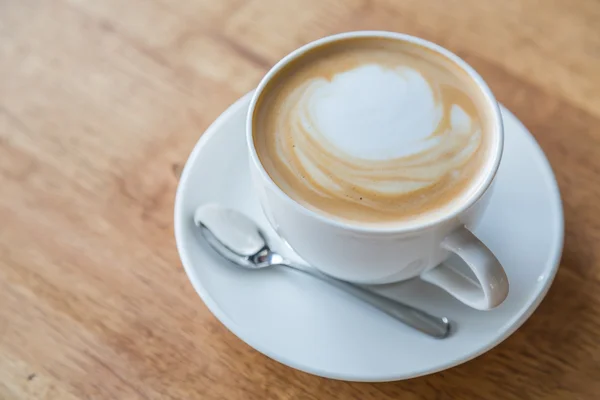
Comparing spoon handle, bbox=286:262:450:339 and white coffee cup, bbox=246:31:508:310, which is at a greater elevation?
white coffee cup, bbox=246:31:508:310

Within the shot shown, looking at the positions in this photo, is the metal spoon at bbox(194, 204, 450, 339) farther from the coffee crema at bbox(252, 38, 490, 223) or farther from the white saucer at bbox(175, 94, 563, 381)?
the coffee crema at bbox(252, 38, 490, 223)

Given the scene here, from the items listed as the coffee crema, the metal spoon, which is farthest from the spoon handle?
the coffee crema

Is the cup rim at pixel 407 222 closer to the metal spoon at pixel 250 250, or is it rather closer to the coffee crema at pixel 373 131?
the coffee crema at pixel 373 131

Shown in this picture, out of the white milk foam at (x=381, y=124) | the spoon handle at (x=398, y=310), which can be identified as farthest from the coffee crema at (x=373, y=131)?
the spoon handle at (x=398, y=310)

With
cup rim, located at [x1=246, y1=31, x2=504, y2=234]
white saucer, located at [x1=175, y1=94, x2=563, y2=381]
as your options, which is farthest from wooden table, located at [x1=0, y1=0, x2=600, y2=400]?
cup rim, located at [x1=246, y1=31, x2=504, y2=234]

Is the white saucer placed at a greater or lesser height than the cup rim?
lesser

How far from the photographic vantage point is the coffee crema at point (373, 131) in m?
0.54

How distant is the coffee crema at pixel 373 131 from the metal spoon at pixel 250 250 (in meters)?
0.11

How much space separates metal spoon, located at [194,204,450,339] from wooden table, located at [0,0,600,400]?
2.5 inches

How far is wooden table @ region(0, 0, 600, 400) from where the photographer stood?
0.61 m

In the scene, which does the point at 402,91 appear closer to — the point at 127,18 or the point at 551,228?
the point at 551,228

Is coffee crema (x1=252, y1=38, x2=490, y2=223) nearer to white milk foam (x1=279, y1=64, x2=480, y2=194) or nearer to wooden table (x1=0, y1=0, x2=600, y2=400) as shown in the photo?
white milk foam (x1=279, y1=64, x2=480, y2=194)

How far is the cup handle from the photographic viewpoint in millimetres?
517

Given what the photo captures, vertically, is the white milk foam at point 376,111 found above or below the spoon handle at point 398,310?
above
